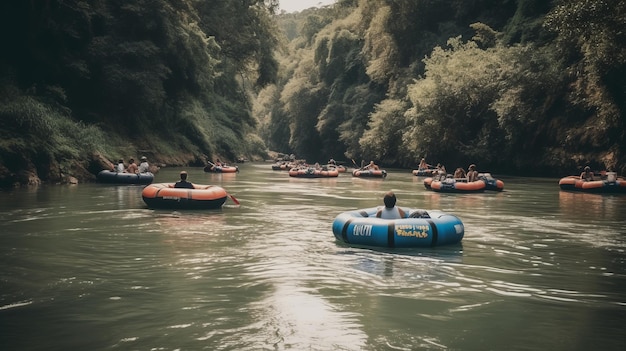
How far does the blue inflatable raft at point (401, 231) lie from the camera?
1066 cm

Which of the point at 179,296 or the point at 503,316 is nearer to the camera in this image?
the point at 503,316

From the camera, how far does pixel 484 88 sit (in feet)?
121

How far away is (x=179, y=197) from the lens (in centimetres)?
1630

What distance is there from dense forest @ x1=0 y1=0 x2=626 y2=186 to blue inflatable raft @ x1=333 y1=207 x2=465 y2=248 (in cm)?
1445

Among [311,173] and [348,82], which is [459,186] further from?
[348,82]

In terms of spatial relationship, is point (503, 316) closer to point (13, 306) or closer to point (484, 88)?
point (13, 306)

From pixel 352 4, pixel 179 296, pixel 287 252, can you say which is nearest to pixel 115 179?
pixel 287 252

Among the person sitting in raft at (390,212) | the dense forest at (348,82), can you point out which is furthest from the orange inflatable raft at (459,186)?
the person sitting in raft at (390,212)

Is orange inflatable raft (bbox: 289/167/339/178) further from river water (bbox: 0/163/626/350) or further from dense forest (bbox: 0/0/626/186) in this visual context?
river water (bbox: 0/163/626/350)

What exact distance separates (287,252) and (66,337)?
5.03m

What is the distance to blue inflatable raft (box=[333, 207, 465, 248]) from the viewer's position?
1066cm

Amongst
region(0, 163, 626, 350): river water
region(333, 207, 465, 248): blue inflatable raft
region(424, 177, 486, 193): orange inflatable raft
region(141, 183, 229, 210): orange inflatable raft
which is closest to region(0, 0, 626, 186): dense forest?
region(424, 177, 486, 193): orange inflatable raft

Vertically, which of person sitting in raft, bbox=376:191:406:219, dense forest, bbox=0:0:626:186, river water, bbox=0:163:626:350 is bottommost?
river water, bbox=0:163:626:350

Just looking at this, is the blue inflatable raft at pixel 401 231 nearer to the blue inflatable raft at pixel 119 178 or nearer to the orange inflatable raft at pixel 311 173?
the blue inflatable raft at pixel 119 178
